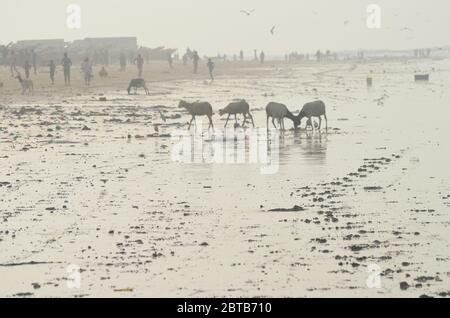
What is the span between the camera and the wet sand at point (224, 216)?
966 centimetres

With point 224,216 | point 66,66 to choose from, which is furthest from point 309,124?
point 66,66

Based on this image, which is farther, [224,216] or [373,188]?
[373,188]

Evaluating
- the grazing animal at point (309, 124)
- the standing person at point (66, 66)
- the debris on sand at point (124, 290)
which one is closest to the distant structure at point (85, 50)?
the standing person at point (66, 66)

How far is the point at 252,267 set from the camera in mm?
10172

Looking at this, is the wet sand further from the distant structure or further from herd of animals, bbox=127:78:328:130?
the distant structure

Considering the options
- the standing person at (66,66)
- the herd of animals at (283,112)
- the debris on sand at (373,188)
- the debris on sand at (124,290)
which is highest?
the standing person at (66,66)

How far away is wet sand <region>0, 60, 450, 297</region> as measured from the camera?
9.66 m

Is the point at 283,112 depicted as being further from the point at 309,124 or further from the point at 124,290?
the point at 124,290

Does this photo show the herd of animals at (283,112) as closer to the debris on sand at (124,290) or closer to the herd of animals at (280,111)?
the herd of animals at (280,111)

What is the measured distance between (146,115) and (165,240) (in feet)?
69.3

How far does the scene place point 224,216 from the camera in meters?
13.4

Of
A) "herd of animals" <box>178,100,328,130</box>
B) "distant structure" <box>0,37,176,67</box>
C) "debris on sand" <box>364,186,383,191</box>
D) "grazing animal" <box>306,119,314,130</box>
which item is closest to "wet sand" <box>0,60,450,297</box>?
"debris on sand" <box>364,186,383,191</box>

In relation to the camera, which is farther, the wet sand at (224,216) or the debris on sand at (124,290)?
the wet sand at (224,216)
